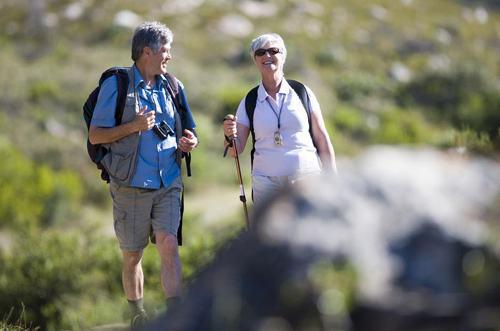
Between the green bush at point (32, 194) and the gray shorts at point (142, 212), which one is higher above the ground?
the gray shorts at point (142, 212)

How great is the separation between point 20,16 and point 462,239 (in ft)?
125

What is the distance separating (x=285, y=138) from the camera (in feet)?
17.6

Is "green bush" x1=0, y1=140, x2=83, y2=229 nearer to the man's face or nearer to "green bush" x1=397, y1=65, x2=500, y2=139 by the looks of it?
the man's face

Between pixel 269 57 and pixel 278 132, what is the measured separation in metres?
0.47

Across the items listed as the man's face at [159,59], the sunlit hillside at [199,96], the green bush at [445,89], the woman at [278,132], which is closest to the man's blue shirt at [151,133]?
the man's face at [159,59]

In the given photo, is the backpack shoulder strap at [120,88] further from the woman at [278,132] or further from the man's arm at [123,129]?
the woman at [278,132]

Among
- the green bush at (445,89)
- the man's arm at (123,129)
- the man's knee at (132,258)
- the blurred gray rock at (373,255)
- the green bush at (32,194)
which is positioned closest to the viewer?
the blurred gray rock at (373,255)

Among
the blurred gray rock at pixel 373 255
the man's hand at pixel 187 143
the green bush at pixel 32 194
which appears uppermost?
the man's hand at pixel 187 143

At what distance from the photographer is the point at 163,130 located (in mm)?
5254

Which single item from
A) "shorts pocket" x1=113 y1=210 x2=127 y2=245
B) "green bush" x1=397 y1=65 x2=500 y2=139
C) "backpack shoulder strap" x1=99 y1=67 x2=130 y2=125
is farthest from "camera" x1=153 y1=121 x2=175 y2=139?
"green bush" x1=397 y1=65 x2=500 y2=139

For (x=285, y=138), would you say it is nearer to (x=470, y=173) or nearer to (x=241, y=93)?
(x=470, y=173)

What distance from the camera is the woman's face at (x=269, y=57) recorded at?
5.44 metres

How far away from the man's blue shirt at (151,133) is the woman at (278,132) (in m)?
0.43

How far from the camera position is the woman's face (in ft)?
17.9
